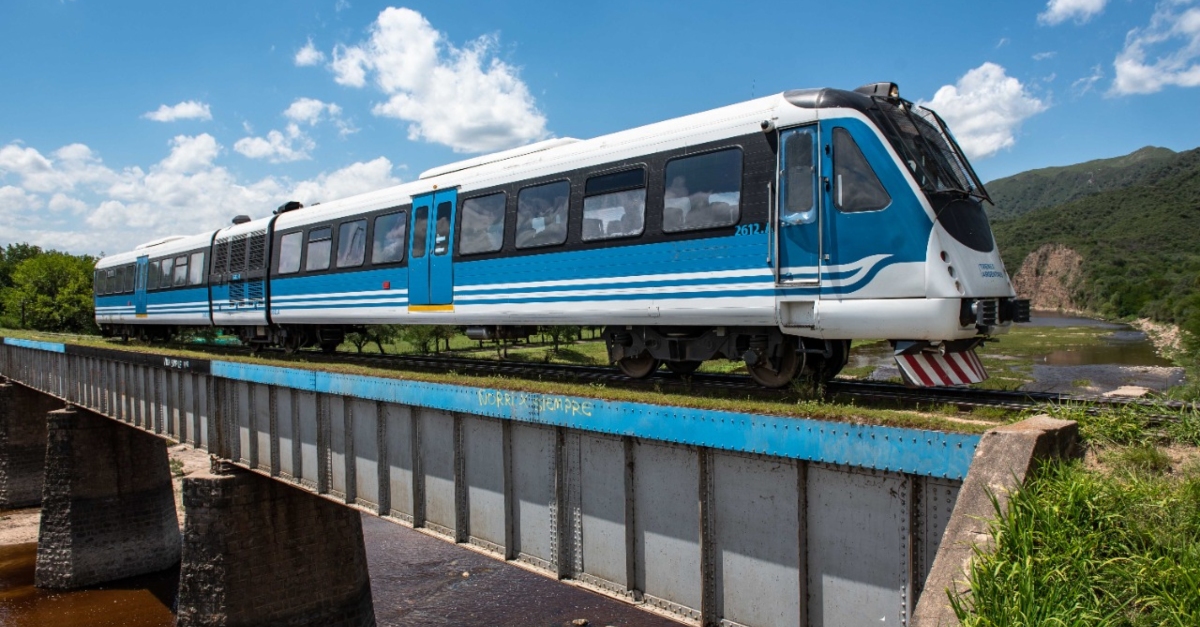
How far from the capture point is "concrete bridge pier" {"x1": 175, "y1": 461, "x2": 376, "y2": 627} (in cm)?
1538

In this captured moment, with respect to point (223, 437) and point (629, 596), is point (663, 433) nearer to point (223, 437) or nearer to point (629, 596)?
point (629, 596)

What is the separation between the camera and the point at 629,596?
7.77m

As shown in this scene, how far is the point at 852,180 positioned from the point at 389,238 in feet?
28.4

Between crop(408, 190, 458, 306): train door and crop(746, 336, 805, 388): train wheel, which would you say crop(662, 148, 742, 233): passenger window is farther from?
crop(408, 190, 458, 306): train door

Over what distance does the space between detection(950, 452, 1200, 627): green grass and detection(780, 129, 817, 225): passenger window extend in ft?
12.1

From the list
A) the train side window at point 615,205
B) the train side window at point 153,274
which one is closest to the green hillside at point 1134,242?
the train side window at point 615,205

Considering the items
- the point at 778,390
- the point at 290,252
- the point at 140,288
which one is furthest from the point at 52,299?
the point at 778,390

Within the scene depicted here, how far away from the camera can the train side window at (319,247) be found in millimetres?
15547

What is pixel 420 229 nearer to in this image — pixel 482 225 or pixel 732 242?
pixel 482 225

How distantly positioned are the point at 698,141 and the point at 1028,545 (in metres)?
5.79

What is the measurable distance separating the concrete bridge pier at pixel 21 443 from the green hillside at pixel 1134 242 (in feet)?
168

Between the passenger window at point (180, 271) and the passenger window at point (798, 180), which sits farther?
the passenger window at point (180, 271)

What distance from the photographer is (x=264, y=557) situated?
622 inches

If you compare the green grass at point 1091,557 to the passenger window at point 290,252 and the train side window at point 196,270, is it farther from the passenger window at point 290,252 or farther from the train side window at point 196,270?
the train side window at point 196,270
